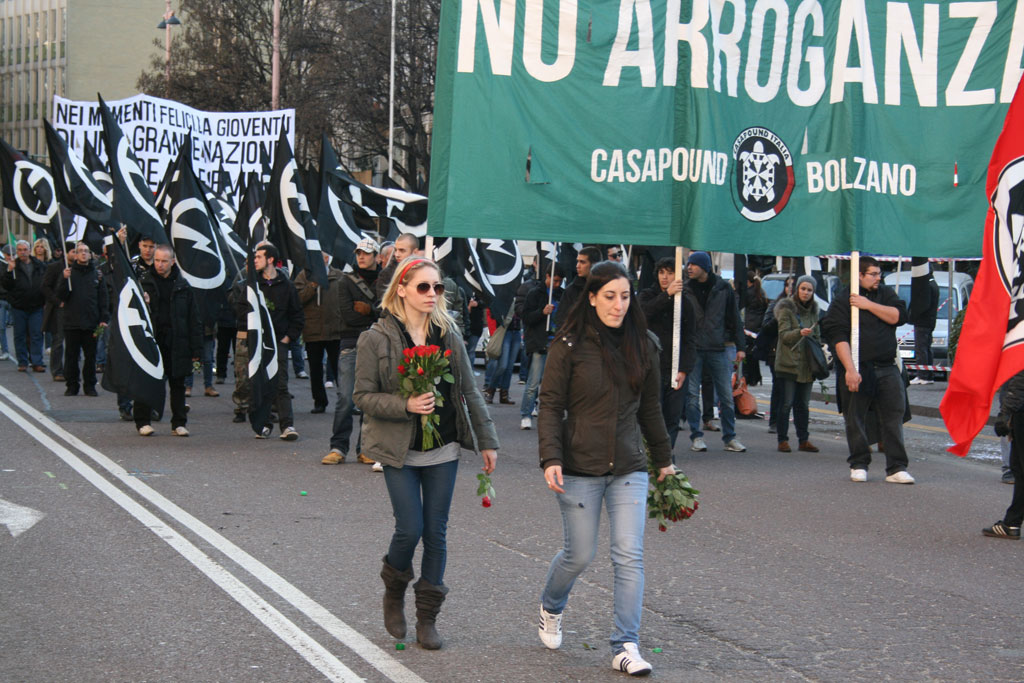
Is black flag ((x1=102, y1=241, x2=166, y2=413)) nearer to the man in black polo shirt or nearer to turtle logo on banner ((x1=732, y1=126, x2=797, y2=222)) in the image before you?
turtle logo on banner ((x1=732, y1=126, x2=797, y2=222))

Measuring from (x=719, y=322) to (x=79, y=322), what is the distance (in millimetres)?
8655

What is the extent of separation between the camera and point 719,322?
13.3 metres

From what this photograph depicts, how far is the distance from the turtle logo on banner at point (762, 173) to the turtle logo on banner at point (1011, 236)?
9.69 feet

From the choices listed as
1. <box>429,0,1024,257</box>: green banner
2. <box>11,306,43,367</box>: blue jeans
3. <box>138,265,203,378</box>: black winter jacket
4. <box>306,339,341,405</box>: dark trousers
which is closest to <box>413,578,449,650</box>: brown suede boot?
<box>429,0,1024,257</box>: green banner

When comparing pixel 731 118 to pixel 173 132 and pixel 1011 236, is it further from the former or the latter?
pixel 173 132

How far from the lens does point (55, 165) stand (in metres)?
16.8

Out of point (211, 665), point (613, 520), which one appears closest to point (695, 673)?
point (613, 520)

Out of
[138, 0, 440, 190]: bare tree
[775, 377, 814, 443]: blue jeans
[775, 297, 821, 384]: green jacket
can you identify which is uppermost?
[138, 0, 440, 190]: bare tree

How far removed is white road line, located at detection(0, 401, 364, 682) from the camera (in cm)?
562

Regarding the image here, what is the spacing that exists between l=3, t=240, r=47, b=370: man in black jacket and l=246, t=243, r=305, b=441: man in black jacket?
28.6 feet

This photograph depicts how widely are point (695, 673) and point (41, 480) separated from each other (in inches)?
248

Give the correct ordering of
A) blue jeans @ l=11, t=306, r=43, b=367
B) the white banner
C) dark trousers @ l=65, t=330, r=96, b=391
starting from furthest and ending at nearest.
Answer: the white banner, blue jeans @ l=11, t=306, r=43, b=367, dark trousers @ l=65, t=330, r=96, b=391

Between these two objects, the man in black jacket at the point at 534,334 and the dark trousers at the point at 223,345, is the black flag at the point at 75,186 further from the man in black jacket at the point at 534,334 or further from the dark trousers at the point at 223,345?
the man in black jacket at the point at 534,334

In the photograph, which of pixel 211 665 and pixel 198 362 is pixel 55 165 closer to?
pixel 198 362
